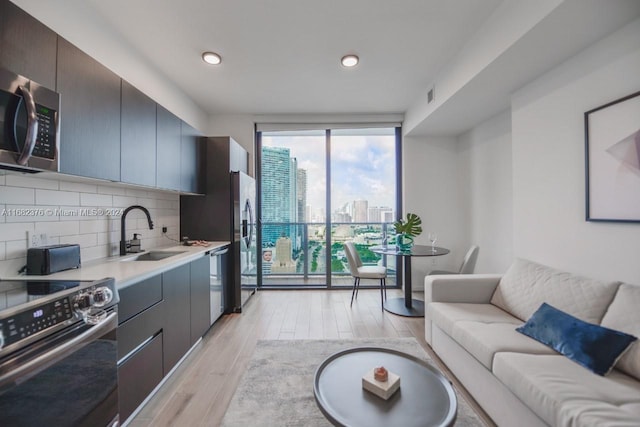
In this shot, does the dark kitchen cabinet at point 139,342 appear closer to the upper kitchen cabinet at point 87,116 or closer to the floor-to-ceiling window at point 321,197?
the upper kitchen cabinet at point 87,116

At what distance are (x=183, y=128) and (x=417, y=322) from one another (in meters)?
3.33

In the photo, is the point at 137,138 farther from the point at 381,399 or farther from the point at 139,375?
the point at 381,399

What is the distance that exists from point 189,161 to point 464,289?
3015mm

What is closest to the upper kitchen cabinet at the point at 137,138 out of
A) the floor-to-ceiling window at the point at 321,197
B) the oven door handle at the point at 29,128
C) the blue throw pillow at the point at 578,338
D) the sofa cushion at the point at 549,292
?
the oven door handle at the point at 29,128

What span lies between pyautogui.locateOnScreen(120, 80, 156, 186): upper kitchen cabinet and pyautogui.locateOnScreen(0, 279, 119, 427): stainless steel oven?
3.02 ft

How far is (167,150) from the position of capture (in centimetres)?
246

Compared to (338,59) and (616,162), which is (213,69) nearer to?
(338,59)

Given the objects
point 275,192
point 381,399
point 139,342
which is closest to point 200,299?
point 139,342

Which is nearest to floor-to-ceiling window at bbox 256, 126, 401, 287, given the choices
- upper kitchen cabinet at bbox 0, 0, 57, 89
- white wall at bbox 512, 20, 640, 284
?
white wall at bbox 512, 20, 640, 284

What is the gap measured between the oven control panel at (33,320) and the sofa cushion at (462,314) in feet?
7.37

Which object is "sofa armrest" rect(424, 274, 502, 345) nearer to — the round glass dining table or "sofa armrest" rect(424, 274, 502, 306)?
"sofa armrest" rect(424, 274, 502, 306)

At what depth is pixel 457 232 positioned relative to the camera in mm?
4137

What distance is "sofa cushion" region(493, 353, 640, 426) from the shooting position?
1098mm

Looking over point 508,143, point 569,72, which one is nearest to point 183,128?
point 569,72
